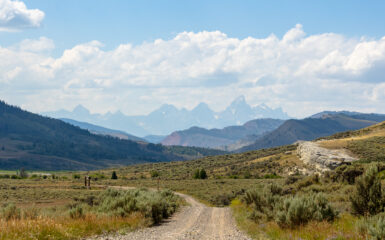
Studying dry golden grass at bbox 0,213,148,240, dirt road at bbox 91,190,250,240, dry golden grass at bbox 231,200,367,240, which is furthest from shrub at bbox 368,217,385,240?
dry golden grass at bbox 0,213,148,240

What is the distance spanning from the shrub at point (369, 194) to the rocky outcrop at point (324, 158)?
4649cm

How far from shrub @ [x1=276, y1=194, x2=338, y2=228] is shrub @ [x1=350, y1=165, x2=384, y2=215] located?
1.09 m

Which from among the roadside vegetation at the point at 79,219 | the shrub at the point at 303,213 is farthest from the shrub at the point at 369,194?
the roadside vegetation at the point at 79,219

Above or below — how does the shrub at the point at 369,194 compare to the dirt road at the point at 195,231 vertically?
above

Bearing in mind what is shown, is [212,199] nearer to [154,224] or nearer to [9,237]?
[154,224]

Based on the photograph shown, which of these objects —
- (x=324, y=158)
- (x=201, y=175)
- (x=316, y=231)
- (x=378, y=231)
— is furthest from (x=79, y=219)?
(x=201, y=175)

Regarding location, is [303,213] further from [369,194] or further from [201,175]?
[201,175]

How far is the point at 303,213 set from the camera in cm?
1502

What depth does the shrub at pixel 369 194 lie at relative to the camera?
1495 centimetres

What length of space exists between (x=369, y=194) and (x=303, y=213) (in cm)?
275

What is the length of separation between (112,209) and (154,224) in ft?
8.19

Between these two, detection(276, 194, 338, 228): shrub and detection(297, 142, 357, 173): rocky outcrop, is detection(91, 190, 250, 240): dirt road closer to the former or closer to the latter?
detection(276, 194, 338, 228): shrub

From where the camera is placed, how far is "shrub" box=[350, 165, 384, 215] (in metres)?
15.0

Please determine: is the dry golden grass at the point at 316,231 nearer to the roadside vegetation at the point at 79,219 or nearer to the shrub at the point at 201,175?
the roadside vegetation at the point at 79,219
